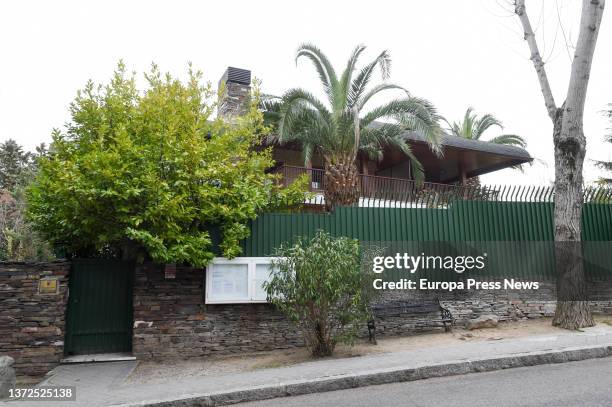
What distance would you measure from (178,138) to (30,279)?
3.39 m

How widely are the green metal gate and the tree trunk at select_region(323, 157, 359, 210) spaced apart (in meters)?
5.65

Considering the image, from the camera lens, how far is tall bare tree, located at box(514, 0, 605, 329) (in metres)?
8.59

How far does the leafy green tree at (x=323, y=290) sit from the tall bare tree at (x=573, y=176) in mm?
4212

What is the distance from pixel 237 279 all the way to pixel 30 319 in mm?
3429

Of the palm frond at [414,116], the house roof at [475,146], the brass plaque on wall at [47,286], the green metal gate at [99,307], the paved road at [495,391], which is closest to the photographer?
the paved road at [495,391]

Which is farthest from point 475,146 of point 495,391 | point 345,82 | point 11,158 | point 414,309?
point 11,158

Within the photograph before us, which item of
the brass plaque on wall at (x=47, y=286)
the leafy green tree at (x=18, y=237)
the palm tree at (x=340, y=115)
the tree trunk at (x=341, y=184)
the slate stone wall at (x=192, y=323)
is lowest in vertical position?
the slate stone wall at (x=192, y=323)

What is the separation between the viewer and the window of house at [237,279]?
8109 millimetres

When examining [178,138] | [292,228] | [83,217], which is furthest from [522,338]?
[83,217]

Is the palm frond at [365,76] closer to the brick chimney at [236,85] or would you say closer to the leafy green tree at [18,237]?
the brick chimney at [236,85]

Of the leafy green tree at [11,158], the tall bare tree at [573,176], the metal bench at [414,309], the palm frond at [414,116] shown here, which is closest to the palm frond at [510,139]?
the palm frond at [414,116]

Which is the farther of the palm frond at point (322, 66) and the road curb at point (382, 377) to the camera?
the palm frond at point (322, 66)

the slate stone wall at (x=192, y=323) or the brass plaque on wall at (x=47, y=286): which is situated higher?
the brass plaque on wall at (x=47, y=286)

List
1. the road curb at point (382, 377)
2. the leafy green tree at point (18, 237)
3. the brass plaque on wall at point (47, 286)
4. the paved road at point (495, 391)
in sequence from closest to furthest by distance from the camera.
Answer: the paved road at point (495, 391) < the road curb at point (382, 377) < the brass plaque on wall at point (47, 286) < the leafy green tree at point (18, 237)
